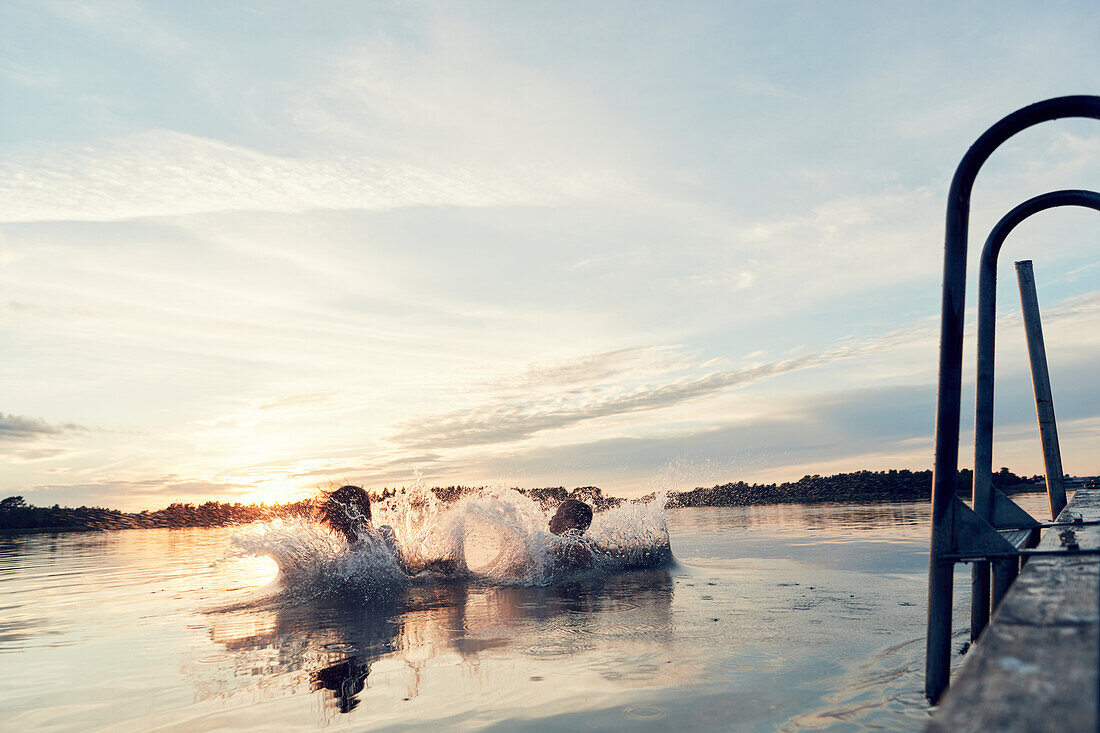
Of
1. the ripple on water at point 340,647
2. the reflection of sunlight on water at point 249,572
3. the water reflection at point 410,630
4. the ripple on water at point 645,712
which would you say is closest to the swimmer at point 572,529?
the water reflection at point 410,630

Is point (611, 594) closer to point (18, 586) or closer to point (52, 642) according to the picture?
point (52, 642)

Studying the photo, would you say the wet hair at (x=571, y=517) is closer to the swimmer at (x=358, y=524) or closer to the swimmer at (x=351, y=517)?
the swimmer at (x=358, y=524)

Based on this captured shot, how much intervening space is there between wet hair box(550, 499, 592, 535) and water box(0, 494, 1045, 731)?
3.33 ft

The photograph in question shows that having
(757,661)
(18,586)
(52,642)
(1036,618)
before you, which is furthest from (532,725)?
(18,586)

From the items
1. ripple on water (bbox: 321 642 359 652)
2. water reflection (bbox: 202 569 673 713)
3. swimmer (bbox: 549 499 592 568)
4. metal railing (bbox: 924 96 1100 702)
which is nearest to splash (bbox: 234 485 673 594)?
swimmer (bbox: 549 499 592 568)

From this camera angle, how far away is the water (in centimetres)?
448

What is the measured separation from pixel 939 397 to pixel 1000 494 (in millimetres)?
1406

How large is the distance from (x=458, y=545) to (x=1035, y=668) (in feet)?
40.5

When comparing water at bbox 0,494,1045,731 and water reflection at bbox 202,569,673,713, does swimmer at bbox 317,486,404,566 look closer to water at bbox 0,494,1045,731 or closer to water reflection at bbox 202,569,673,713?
water at bbox 0,494,1045,731

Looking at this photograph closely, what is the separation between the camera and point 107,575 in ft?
49.8

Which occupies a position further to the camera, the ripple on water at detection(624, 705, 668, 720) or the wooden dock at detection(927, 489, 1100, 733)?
the ripple on water at detection(624, 705, 668, 720)

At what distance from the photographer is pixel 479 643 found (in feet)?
21.4

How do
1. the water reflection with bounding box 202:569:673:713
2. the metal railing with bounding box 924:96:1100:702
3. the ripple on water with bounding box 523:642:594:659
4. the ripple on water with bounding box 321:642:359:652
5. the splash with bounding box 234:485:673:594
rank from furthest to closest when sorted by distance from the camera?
the splash with bounding box 234:485:673:594 → the ripple on water with bounding box 321:642:359:652 → the ripple on water with bounding box 523:642:594:659 → the water reflection with bounding box 202:569:673:713 → the metal railing with bounding box 924:96:1100:702

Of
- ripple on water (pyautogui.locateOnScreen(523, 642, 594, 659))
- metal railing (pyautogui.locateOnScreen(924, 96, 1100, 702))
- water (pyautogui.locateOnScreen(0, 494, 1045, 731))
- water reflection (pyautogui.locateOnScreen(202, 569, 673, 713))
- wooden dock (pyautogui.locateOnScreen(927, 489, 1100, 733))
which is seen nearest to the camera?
wooden dock (pyautogui.locateOnScreen(927, 489, 1100, 733))
